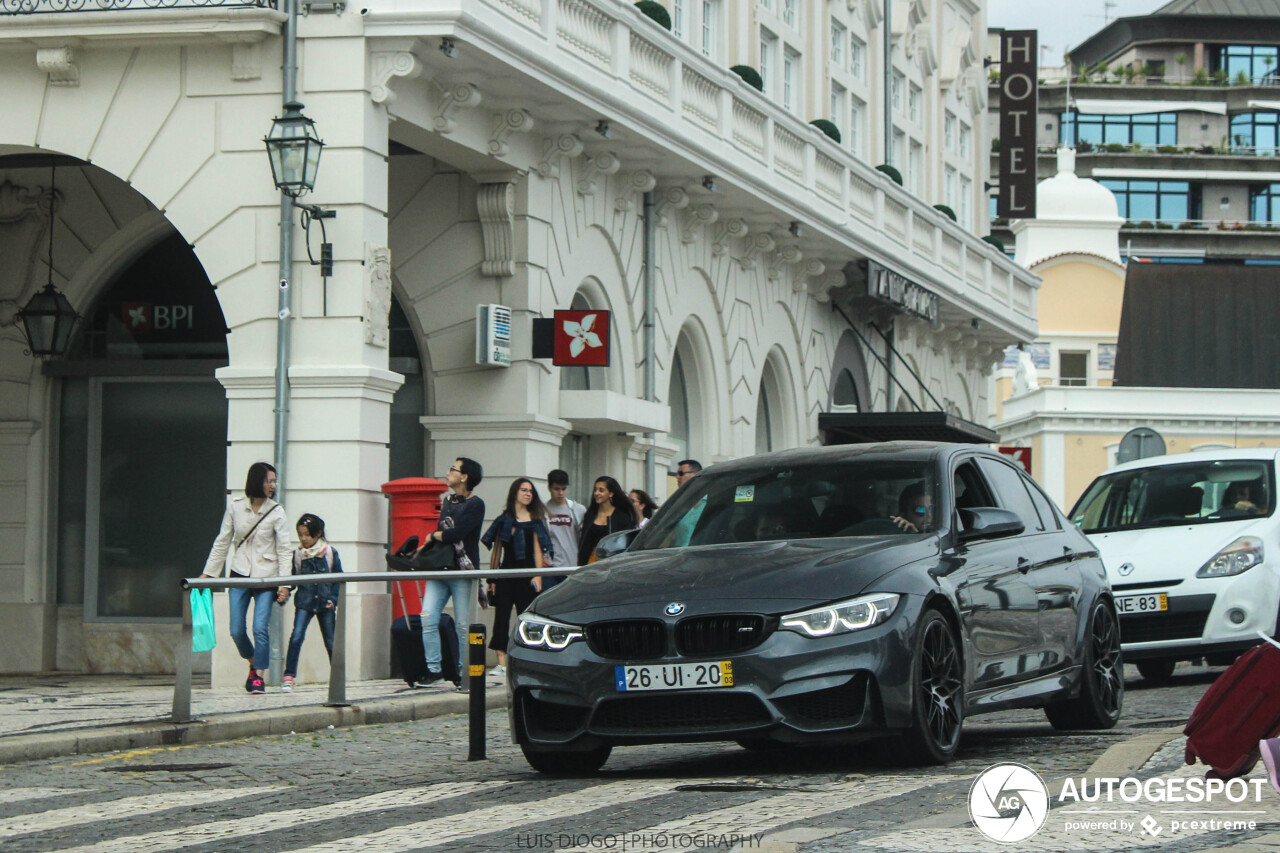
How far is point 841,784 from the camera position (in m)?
8.97

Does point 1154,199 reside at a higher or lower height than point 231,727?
higher

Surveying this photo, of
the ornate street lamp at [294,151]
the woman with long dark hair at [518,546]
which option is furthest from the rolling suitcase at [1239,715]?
the ornate street lamp at [294,151]

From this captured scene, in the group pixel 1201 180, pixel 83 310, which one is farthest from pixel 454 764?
pixel 1201 180

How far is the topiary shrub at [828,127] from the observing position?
105 feet

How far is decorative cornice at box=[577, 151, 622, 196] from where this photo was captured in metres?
22.7

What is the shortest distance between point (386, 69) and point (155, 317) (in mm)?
4262

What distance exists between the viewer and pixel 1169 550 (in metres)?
16.1

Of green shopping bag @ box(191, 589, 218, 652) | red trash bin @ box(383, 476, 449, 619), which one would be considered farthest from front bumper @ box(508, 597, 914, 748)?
red trash bin @ box(383, 476, 449, 619)

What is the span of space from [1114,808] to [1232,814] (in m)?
0.42

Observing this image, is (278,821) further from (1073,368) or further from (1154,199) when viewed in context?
(1154,199)

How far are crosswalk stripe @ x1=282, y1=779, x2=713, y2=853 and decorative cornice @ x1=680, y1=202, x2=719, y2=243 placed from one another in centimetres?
1746

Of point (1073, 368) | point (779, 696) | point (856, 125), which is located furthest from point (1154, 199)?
point (779, 696)

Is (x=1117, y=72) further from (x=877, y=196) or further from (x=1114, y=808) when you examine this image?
Answer: (x=1114, y=808)

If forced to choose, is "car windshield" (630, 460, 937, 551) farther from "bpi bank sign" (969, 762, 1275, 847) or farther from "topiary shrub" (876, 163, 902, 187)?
"topiary shrub" (876, 163, 902, 187)
